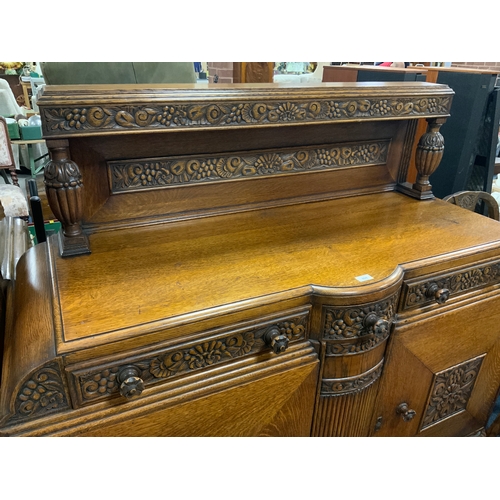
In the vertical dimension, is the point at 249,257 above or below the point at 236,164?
below

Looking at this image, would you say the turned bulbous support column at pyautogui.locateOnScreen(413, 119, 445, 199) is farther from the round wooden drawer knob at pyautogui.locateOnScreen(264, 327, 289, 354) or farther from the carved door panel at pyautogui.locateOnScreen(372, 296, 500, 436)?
the round wooden drawer knob at pyautogui.locateOnScreen(264, 327, 289, 354)

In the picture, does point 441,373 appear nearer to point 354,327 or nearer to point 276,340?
point 354,327

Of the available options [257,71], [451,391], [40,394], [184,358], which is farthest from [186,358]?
[257,71]

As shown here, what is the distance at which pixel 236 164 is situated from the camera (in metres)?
1.12

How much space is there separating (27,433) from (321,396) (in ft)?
1.97

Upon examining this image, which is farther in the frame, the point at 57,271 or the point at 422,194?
the point at 422,194

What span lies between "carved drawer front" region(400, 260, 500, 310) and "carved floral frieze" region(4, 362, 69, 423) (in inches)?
29.6

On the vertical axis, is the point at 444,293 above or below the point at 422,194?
below

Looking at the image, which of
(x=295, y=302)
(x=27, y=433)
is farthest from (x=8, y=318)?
(x=295, y=302)

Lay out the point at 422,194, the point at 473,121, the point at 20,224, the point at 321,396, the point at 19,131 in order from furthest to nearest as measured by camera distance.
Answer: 1. the point at 19,131
2. the point at 473,121
3. the point at 20,224
4. the point at 422,194
5. the point at 321,396

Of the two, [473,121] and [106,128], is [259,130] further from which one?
[473,121]

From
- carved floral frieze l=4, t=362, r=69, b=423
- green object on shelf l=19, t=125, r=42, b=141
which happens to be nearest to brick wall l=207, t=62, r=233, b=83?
carved floral frieze l=4, t=362, r=69, b=423

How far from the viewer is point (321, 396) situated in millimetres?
961

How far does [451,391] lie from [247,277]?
80 centimetres
